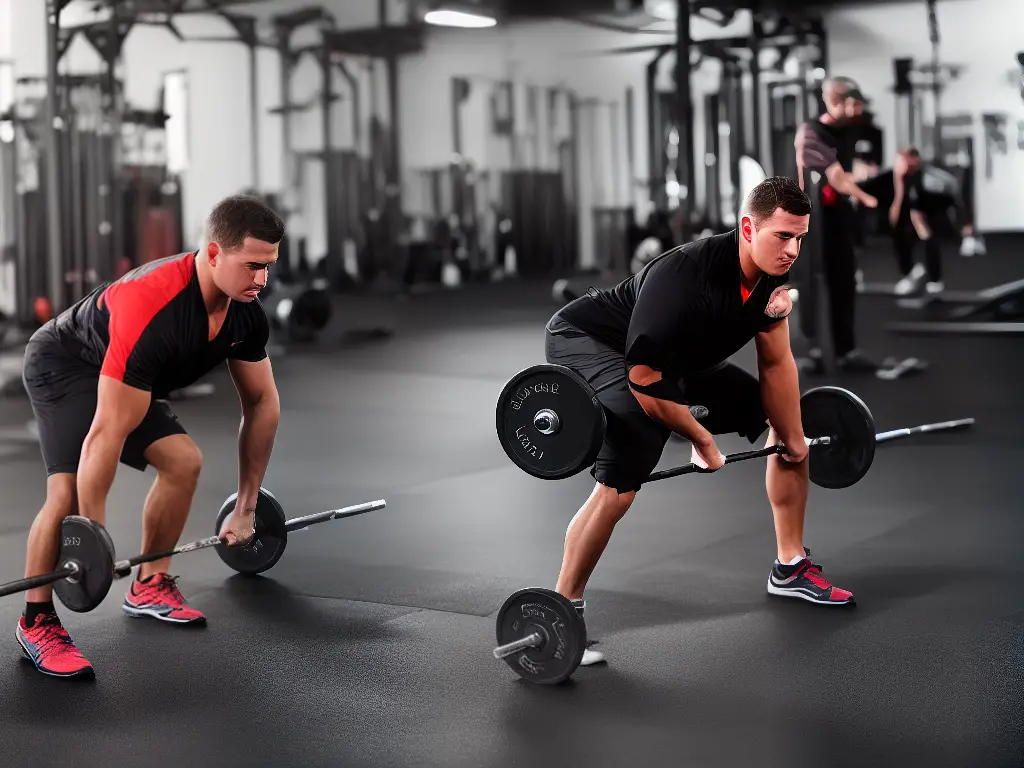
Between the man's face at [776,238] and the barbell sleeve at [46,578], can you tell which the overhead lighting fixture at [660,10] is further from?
the barbell sleeve at [46,578]

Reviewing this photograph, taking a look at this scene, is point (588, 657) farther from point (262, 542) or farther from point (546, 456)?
point (262, 542)

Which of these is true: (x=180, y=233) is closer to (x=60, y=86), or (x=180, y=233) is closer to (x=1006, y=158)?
(x=60, y=86)

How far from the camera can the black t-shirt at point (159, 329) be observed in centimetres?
233

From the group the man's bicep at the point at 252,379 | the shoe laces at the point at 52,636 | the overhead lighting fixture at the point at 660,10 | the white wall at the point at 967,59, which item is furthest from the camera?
the overhead lighting fixture at the point at 660,10

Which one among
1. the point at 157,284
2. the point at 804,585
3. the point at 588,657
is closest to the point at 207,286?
the point at 157,284

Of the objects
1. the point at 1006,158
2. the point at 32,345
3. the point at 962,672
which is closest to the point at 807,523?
the point at 962,672

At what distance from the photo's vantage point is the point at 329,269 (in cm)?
768

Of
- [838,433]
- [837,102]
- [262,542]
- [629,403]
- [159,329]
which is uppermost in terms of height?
[837,102]

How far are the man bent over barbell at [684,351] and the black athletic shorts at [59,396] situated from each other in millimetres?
912

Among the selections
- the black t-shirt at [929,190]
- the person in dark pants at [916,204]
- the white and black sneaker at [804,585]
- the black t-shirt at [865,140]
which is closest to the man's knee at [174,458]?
the white and black sneaker at [804,585]

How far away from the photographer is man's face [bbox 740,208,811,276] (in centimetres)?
226

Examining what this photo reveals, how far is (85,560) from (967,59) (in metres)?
5.22

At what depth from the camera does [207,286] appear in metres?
2.38

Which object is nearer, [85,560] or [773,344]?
[85,560]
